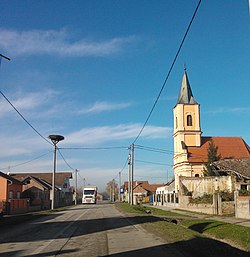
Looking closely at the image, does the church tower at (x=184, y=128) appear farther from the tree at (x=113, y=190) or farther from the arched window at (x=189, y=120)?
the tree at (x=113, y=190)

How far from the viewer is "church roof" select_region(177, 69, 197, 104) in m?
73.1

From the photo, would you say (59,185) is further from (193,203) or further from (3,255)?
(3,255)

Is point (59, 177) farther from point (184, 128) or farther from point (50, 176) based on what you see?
point (184, 128)

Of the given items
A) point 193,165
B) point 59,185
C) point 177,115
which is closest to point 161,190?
point 193,165

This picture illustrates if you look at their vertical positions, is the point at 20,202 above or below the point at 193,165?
below

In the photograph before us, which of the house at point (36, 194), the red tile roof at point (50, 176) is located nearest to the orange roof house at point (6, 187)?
the house at point (36, 194)

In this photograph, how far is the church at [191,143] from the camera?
215 ft

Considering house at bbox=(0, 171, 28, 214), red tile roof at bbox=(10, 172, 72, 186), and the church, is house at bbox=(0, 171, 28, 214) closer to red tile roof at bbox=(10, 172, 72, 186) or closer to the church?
the church

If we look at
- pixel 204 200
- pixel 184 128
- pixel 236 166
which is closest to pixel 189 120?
pixel 184 128

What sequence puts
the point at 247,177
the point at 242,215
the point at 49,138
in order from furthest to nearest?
the point at 49,138, the point at 247,177, the point at 242,215

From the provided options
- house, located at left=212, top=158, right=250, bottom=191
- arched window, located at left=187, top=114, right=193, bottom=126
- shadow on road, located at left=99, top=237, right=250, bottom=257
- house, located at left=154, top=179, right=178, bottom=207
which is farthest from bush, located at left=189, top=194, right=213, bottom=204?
arched window, located at left=187, top=114, right=193, bottom=126

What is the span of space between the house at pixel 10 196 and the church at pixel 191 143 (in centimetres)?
2852

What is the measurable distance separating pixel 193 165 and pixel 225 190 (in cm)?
2880

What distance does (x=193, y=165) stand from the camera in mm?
65438
